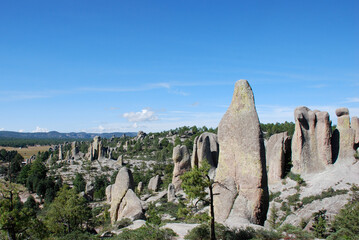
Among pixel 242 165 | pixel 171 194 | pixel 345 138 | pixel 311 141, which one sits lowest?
pixel 171 194

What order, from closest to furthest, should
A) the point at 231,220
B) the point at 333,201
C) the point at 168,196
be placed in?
the point at 231,220
the point at 333,201
the point at 168,196

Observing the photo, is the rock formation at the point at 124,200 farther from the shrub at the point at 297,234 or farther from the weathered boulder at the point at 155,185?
the weathered boulder at the point at 155,185

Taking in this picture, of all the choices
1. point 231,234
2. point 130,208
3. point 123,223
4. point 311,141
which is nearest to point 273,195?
point 311,141

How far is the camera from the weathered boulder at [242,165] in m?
9.88

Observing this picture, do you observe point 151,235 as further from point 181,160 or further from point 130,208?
point 181,160

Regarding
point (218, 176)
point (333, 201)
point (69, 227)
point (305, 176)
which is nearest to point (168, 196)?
point (69, 227)

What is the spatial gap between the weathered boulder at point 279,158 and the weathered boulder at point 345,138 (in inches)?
160

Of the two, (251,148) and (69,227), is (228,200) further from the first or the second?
(69,227)

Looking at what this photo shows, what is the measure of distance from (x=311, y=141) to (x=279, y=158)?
3.19m

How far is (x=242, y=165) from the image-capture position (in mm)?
10148

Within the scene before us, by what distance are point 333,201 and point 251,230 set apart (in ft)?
38.2

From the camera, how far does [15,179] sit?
2087 inches

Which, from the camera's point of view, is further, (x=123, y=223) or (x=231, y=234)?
(x=123, y=223)

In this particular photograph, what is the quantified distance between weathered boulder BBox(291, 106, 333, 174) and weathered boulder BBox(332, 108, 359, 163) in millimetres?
1006
